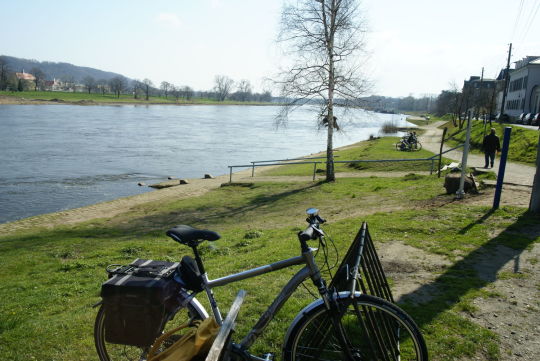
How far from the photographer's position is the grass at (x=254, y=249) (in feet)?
14.2

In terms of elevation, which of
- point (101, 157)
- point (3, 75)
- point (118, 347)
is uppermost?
point (3, 75)

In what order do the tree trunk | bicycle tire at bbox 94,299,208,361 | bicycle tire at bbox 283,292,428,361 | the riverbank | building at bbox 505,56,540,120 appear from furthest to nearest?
building at bbox 505,56,540,120 < the tree trunk < the riverbank < bicycle tire at bbox 94,299,208,361 < bicycle tire at bbox 283,292,428,361

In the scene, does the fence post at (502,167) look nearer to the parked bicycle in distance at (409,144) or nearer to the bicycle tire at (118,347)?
the bicycle tire at (118,347)

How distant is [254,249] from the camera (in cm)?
860

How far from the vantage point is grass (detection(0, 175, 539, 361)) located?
4.34 meters

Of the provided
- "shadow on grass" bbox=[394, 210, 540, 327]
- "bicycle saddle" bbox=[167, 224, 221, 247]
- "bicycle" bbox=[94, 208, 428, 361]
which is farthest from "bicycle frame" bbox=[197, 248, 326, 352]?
"shadow on grass" bbox=[394, 210, 540, 327]

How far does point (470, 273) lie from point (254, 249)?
13.5 feet

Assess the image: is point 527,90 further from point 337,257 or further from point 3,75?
point 3,75

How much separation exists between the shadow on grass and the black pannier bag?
278cm

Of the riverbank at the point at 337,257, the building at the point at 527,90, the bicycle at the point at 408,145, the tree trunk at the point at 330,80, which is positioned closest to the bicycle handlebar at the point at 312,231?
the riverbank at the point at 337,257

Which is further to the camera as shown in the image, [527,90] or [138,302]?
[527,90]

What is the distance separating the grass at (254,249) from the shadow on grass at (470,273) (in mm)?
24

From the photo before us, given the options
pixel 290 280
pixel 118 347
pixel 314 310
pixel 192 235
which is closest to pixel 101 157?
pixel 118 347

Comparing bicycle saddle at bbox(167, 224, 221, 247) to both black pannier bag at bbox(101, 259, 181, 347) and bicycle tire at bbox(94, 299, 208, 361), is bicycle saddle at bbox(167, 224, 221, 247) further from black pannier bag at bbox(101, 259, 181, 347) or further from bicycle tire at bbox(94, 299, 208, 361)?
bicycle tire at bbox(94, 299, 208, 361)
